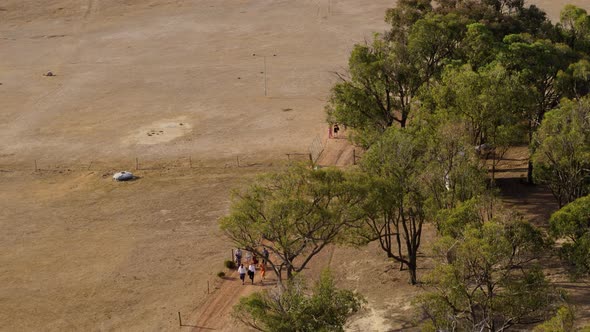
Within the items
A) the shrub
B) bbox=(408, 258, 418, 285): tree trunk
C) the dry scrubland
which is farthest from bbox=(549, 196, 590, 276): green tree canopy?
the shrub

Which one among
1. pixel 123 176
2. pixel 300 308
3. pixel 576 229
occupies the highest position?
pixel 576 229

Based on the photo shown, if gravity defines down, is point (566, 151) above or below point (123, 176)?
above

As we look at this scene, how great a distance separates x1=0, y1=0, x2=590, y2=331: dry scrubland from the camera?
5116cm

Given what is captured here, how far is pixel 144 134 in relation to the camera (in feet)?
268

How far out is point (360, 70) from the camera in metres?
61.2

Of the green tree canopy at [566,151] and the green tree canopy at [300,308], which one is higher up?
the green tree canopy at [566,151]

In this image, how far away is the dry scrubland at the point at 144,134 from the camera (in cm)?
5116

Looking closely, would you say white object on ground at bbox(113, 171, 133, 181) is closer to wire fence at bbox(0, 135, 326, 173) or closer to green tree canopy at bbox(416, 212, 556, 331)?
wire fence at bbox(0, 135, 326, 173)

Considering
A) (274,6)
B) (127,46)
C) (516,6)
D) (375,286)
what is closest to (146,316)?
(375,286)

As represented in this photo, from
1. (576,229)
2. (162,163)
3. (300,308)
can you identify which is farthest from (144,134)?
(576,229)

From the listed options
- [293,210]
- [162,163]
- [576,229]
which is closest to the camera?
[576,229]

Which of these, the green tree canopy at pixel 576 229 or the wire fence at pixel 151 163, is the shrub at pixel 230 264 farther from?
the green tree canopy at pixel 576 229

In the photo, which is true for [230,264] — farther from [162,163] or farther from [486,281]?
[162,163]

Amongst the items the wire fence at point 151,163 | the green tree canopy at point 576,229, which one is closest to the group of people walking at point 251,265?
the green tree canopy at point 576,229
